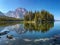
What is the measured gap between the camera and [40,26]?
3.02 m

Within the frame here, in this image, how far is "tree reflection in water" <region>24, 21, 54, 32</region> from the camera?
2847 millimetres

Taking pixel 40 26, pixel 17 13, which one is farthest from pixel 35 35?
pixel 17 13

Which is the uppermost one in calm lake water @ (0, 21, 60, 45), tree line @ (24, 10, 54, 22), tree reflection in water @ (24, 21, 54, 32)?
tree line @ (24, 10, 54, 22)

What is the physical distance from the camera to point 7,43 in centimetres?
256

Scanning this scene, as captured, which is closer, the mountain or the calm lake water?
the calm lake water

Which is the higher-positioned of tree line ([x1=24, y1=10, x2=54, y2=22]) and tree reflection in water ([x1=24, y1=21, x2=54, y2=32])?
tree line ([x1=24, y1=10, x2=54, y2=22])

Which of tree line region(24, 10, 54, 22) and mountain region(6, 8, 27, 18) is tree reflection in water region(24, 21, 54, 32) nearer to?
tree line region(24, 10, 54, 22)

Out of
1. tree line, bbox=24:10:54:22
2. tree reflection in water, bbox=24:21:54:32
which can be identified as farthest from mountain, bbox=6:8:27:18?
tree reflection in water, bbox=24:21:54:32

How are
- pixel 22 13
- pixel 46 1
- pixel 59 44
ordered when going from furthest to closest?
1. pixel 22 13
2. pixel 46 1
3. pixel 59 44

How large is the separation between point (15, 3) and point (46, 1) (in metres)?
0.61

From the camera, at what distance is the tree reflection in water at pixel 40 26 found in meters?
2.85

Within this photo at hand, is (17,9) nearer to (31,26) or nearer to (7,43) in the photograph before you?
(31,26)

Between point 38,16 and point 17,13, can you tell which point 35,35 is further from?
point 17,13

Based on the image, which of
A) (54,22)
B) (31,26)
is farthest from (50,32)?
(31,26)
